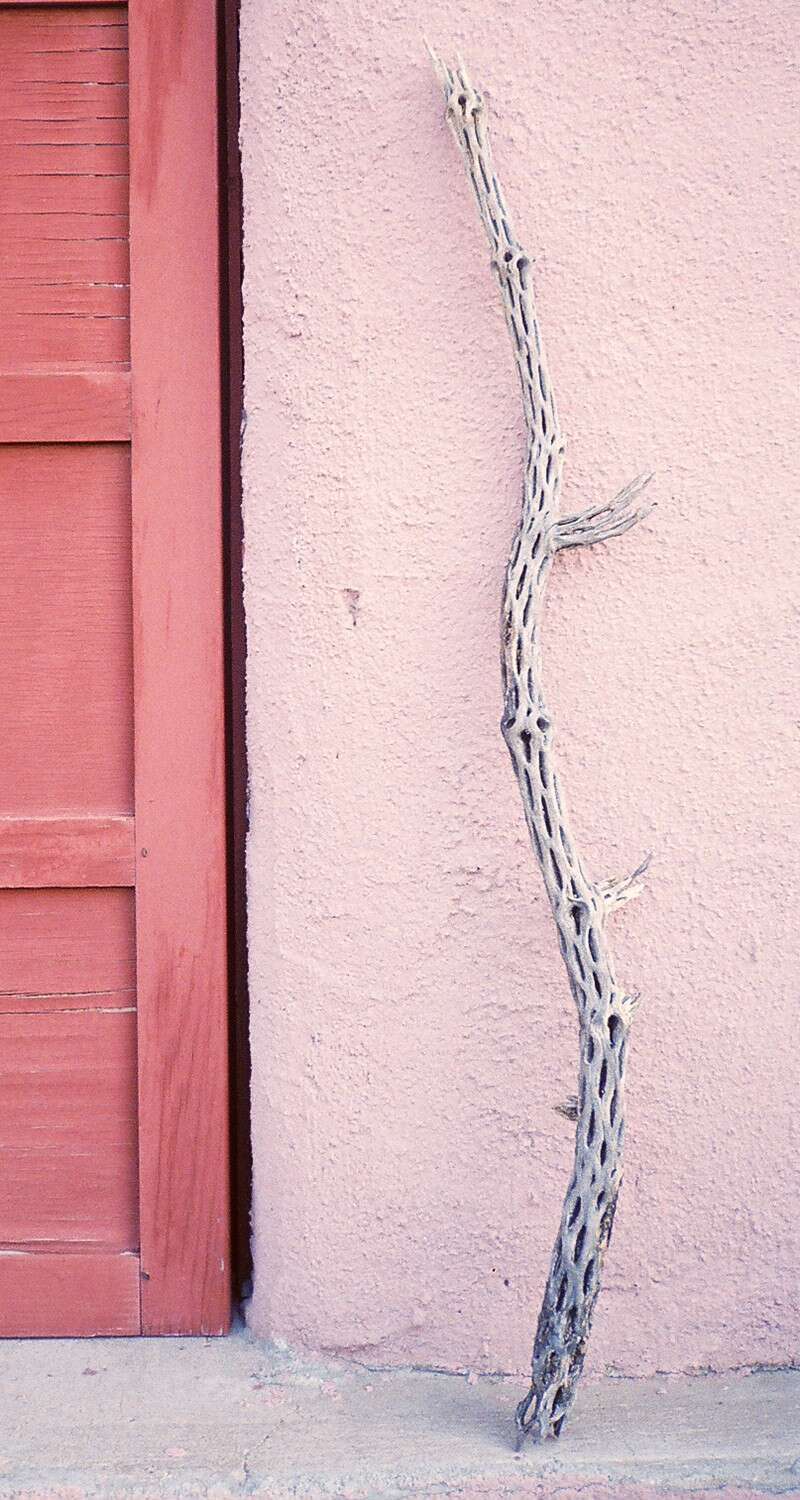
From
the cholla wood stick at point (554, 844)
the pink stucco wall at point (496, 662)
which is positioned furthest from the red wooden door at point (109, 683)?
the cholla wood stick at point (554, 844)

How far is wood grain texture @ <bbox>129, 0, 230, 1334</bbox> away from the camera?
1.38 m

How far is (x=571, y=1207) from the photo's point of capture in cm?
116

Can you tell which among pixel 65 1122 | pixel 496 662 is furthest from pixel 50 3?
pixel 65 1122

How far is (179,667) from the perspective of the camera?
1410 millimetres

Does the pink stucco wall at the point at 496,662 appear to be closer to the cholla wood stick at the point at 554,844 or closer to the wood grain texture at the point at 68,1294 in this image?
the cholla wood stick at the point at 554,844

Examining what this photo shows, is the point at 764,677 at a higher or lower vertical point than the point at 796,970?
higher

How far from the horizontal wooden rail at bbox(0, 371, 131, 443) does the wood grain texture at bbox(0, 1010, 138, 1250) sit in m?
0.74

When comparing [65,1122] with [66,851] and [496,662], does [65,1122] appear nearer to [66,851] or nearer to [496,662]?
[66,851]

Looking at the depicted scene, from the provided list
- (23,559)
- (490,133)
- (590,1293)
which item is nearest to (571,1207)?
(590,1293)

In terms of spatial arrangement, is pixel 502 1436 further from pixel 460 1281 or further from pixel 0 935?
pixel 0 935

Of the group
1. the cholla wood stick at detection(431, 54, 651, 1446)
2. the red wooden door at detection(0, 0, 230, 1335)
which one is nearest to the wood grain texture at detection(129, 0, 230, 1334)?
the red wooden door at detection(0, 0, 230, 1335)

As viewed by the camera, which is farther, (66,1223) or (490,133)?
(66,1223)

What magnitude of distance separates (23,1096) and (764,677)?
1.08 meters

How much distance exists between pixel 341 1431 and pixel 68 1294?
0.41 m
